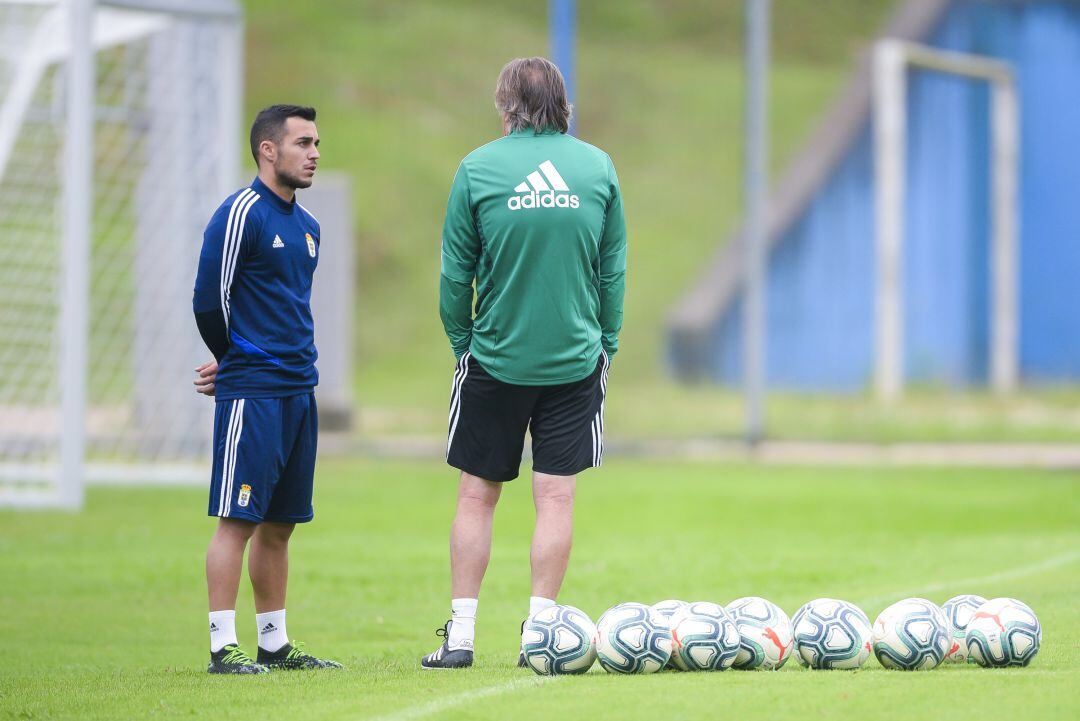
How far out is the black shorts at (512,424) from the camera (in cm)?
606

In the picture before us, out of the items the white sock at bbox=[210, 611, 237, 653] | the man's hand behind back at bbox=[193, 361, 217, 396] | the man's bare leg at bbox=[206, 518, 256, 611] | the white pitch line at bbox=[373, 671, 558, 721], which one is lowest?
the white pitch line at bbox=[373, 671, 558, 721]

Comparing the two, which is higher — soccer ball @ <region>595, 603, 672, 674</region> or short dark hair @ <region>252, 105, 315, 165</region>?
short dark hair @ <region>252, 105, 315, 165</region>

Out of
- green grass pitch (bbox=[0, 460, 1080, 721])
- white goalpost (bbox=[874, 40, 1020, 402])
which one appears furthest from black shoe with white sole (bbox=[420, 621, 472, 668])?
white goalpost (bbox=[874, 40, 1020, 402])

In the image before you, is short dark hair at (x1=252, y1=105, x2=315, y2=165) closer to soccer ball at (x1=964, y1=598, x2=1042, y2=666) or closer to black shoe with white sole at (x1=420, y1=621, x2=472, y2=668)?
black shoe with white sole at (x1=420, y1=621, x2=472, y2=668)

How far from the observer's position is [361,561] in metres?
10.3

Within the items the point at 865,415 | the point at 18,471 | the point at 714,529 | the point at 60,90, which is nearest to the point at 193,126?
the point at 60,90

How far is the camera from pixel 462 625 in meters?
6.03

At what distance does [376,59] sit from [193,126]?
19.6 metres

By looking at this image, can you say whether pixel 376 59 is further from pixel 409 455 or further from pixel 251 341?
pixel 251 341

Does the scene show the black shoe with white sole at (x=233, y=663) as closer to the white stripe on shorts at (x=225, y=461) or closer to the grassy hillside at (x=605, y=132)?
the white stripe on shorts at (x=225, y=461)

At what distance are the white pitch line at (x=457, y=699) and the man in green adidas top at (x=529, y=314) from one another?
0.48 m

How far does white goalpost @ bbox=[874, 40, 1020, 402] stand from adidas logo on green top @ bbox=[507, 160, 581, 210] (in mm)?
17360

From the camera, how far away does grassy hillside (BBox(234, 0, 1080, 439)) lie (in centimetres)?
2278

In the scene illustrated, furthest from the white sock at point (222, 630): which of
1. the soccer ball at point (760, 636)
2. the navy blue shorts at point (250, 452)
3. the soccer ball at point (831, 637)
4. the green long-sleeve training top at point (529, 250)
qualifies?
the soccer ball at point (831, 637)
